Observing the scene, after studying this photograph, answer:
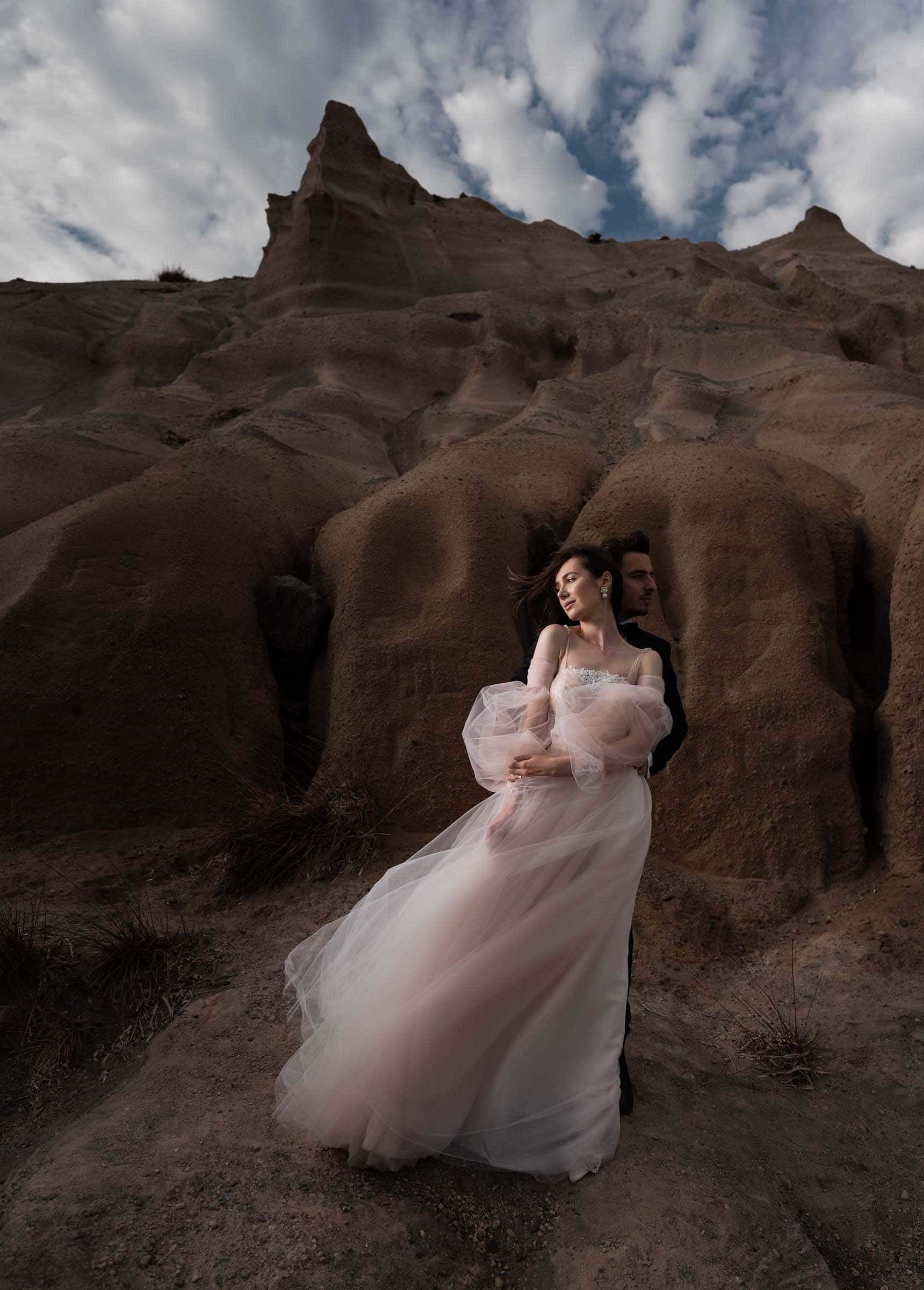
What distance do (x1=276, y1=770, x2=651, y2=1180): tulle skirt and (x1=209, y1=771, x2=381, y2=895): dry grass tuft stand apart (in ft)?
5.37

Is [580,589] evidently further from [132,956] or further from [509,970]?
[132,956]

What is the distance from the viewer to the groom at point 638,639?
8.02 ft

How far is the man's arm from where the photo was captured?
2.45 meters

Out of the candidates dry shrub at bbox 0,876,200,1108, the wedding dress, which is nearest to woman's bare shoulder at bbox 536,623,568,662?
the wedding dress

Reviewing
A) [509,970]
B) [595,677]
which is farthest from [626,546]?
[509,970]

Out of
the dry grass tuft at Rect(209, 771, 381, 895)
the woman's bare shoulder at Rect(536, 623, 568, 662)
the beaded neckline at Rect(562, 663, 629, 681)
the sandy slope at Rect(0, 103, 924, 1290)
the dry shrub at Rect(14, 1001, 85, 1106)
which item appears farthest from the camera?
the dry grass tuft at Rect(209, 771, 381, 895)

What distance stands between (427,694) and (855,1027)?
257 centimetres

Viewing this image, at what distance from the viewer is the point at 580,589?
2488 millimetres

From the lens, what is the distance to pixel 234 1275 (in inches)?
68.6

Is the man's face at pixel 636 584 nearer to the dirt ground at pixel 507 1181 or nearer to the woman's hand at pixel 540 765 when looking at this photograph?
the woman's hand at pixel 540 765

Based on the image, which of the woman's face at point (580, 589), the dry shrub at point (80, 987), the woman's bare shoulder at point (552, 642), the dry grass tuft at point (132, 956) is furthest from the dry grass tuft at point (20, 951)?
the woman's face at point (580, 589)

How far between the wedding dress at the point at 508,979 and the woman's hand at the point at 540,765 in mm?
32

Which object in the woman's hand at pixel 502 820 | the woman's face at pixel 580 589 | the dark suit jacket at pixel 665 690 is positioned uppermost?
the woman's face at pixel 580 589

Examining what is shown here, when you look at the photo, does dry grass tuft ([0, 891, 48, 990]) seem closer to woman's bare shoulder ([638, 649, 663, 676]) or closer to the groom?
the groom
